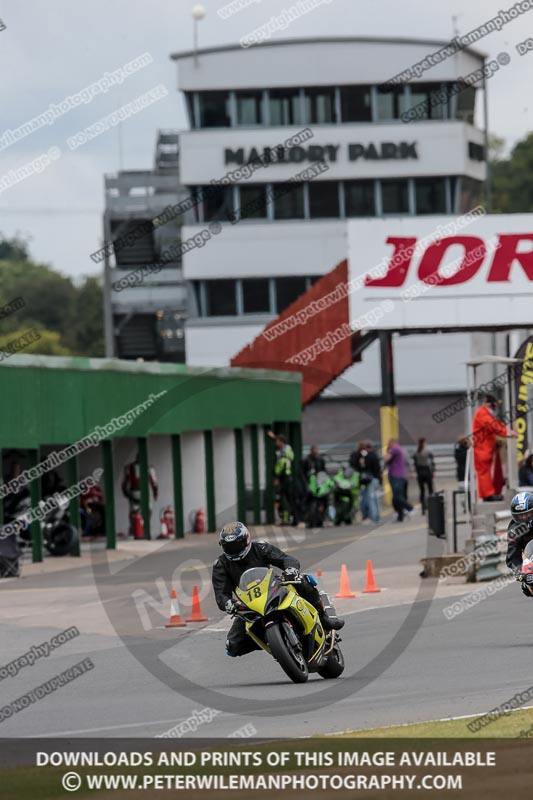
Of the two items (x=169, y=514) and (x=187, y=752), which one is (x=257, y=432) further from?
(x=187, y=752)

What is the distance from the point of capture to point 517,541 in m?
16.2

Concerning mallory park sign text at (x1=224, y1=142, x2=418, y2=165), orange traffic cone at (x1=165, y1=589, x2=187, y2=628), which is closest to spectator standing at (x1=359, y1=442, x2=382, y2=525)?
orange traffic cone at (x1=165, y1=589, x2=187, y2=628)

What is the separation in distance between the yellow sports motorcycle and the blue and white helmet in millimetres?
2740

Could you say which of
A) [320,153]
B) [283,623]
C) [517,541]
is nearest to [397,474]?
[517,541]

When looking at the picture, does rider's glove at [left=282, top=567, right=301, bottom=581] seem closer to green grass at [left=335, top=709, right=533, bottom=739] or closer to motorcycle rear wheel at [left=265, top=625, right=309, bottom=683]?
motorcycle rear wheel at [left=265, top=625, right=309, bottom=683]

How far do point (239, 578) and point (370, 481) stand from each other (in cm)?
2154

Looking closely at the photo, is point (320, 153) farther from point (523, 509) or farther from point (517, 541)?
point (523, 509)

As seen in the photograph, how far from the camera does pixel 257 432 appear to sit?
41250 millimetres

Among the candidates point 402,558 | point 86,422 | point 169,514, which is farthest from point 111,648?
point 169,514

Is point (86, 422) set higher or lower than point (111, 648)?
higher

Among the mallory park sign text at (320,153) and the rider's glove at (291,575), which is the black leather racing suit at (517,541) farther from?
the mallory park sign text at (320,153)

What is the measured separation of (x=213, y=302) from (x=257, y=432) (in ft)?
105

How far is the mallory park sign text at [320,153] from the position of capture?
7162 cm

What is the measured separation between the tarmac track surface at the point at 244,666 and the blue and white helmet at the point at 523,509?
118cm
